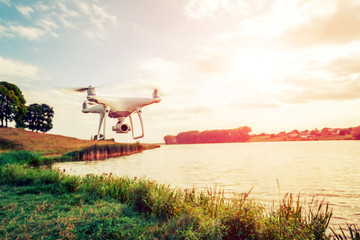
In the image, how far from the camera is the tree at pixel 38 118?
65.9 meters

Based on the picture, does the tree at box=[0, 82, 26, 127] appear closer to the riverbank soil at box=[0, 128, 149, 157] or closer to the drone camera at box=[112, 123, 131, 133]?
the riverbank soil at box=[0, 128, 149, 157]

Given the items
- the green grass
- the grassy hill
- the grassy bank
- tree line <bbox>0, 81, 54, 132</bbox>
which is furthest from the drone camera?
tree line <bbox>0, 81, 54, 132</bbox>

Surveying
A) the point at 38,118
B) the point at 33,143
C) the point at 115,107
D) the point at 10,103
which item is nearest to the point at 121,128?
the point at 115,107

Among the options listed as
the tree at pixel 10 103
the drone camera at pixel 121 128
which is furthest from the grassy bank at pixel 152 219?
the tree at pixel 10 103

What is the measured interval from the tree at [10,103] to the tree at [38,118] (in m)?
10.4

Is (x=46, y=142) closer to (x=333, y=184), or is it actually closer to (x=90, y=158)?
(x=90, y=158)

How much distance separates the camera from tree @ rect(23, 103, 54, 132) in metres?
65.9

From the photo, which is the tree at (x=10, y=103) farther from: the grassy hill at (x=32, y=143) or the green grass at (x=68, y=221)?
the green grass at (x=68, y=221)

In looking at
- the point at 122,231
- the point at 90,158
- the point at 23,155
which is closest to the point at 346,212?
the point at 122,231

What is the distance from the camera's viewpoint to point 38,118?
223 feet

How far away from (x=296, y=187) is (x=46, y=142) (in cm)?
4627

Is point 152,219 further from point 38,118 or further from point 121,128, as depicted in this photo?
point 38,118

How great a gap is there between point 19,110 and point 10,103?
391 centimetres

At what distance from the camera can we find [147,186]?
9.28 m
